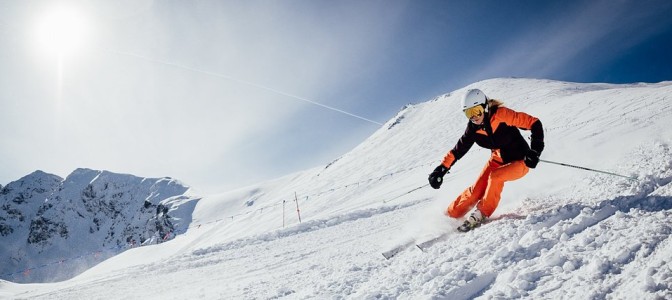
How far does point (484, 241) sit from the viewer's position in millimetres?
4242

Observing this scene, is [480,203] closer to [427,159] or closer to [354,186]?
[354,186]

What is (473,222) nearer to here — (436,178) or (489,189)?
(489,189)

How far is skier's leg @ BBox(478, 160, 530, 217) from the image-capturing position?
17.4 ft

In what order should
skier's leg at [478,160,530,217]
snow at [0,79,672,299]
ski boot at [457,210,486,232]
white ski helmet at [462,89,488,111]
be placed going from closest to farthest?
snow at [0,79,672,299] → ski boot at [457,210,486,232] → skier's leg at [478,160,530,217] → white ski helmet at [462,89,488,111]

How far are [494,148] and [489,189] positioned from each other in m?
0.80

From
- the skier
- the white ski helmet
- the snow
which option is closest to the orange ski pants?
the skier

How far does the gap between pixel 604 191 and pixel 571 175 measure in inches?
80.9

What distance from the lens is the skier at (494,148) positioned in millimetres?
5277

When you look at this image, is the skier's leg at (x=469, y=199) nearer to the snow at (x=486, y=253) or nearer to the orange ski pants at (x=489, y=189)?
the orange ski pants at (x=489, y=189)

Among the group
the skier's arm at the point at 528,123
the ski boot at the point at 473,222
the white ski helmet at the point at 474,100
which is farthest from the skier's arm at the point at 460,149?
the ski boot at the point at 473,222

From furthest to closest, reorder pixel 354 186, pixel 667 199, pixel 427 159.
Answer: pixel 427 159 < pixel 354 186 < pixel 667 199

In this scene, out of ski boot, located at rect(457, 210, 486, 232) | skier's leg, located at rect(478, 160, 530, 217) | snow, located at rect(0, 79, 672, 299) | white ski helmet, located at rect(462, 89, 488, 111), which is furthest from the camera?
white ski helmet, located at rect(462, 89, 488, 111)

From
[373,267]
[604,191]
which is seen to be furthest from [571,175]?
[373,267]

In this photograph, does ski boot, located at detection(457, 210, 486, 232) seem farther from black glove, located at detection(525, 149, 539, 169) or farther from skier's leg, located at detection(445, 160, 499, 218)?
black glove, located at detection(525, 149, 539, 169)
